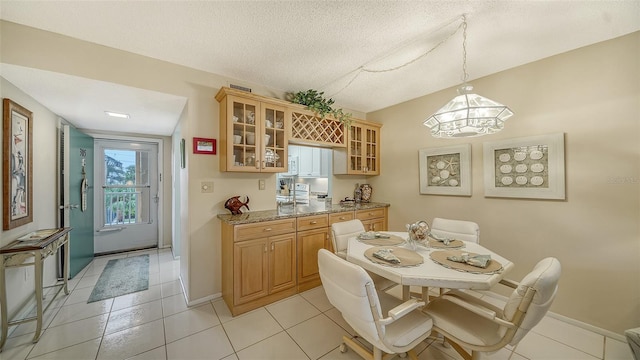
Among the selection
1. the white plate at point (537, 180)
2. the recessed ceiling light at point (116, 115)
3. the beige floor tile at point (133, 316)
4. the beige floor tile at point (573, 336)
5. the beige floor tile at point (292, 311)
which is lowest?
the beige floor tile at point (573, 336)

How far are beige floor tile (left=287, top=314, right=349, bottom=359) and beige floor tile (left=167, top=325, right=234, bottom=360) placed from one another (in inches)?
21.2

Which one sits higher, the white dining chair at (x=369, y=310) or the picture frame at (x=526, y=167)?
the picture frame at (x=526, y=167)

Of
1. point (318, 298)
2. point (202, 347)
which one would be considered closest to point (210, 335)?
point (202, 347)

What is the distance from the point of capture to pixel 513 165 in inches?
96.2

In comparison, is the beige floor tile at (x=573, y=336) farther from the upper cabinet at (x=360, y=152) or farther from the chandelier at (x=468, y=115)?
the upper cabinet at (x=360, y=152)

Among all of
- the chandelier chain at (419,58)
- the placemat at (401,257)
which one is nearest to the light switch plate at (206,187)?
the placemat at (401,257)

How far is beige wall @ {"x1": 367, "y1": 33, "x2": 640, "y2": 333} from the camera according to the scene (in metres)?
1.88

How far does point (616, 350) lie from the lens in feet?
5.83

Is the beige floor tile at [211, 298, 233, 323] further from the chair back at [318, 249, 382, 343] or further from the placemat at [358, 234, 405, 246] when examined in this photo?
the placemat at [358, 234, 405, 246]

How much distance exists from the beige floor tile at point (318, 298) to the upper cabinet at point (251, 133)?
1.49 metres

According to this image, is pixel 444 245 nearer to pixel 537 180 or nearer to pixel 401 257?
pixel 401 257

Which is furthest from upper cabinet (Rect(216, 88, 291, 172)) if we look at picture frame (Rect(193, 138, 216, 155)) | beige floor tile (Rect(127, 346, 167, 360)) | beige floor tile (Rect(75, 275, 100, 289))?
beige floor tile (Rect(75, 275, 100, 289))

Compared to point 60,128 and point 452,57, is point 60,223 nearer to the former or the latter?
point 60,128

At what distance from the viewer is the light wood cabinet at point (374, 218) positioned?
3.29 m
